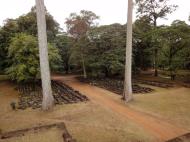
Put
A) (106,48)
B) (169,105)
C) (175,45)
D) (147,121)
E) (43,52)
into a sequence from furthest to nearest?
(106,48), (175,45), (169,105), (43,52), (147,121)

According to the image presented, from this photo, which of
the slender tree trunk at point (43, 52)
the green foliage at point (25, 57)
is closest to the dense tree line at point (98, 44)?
the green foliage at point (25, 57)

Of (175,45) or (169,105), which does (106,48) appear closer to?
(175,45)

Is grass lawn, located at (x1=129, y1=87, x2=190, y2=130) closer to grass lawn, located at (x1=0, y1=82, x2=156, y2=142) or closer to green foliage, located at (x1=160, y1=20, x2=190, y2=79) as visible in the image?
grass lawn, located at (x1=0, y1=82, x2=156, y2=142)

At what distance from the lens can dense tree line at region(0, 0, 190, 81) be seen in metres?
19.3

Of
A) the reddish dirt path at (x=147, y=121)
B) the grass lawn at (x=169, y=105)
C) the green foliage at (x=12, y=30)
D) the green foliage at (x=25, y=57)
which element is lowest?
the reddish dirt path at (x=147, y=121)

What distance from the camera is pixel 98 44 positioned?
24844mm

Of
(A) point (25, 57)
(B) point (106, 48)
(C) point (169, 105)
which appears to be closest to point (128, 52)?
(C) point (169, 105)

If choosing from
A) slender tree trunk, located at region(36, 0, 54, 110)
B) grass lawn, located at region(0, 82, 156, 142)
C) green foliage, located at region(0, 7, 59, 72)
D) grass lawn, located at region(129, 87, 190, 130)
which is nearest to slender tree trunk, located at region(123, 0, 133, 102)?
grass lawn, located at region(129, 87, 190, 130)

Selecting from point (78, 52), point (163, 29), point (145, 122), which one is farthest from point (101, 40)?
point (145, 122)

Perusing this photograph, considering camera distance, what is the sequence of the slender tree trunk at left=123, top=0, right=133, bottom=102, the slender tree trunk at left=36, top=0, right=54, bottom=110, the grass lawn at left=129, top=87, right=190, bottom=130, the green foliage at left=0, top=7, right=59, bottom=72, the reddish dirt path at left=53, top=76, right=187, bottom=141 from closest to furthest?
the reddish dirt path at left=53, top=76, right=187, bottom=141
the grass lawn at left=129, top=87, right=190, bottom=130
the slender tree trunk at left=36, top=0, right=54, bottom=110
the slender tree trunk at left=123, top=0, right=133, bottom=102
the green foliage at left=0, top=7, right=59, bottom=72

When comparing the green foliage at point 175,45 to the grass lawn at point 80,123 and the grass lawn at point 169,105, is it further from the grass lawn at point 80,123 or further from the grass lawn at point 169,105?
the grass lawn at point 80,123

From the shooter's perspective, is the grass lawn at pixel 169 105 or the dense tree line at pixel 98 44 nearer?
the grass lawn at pixel 169 105

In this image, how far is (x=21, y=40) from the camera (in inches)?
760

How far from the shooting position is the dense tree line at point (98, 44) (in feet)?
63.4
